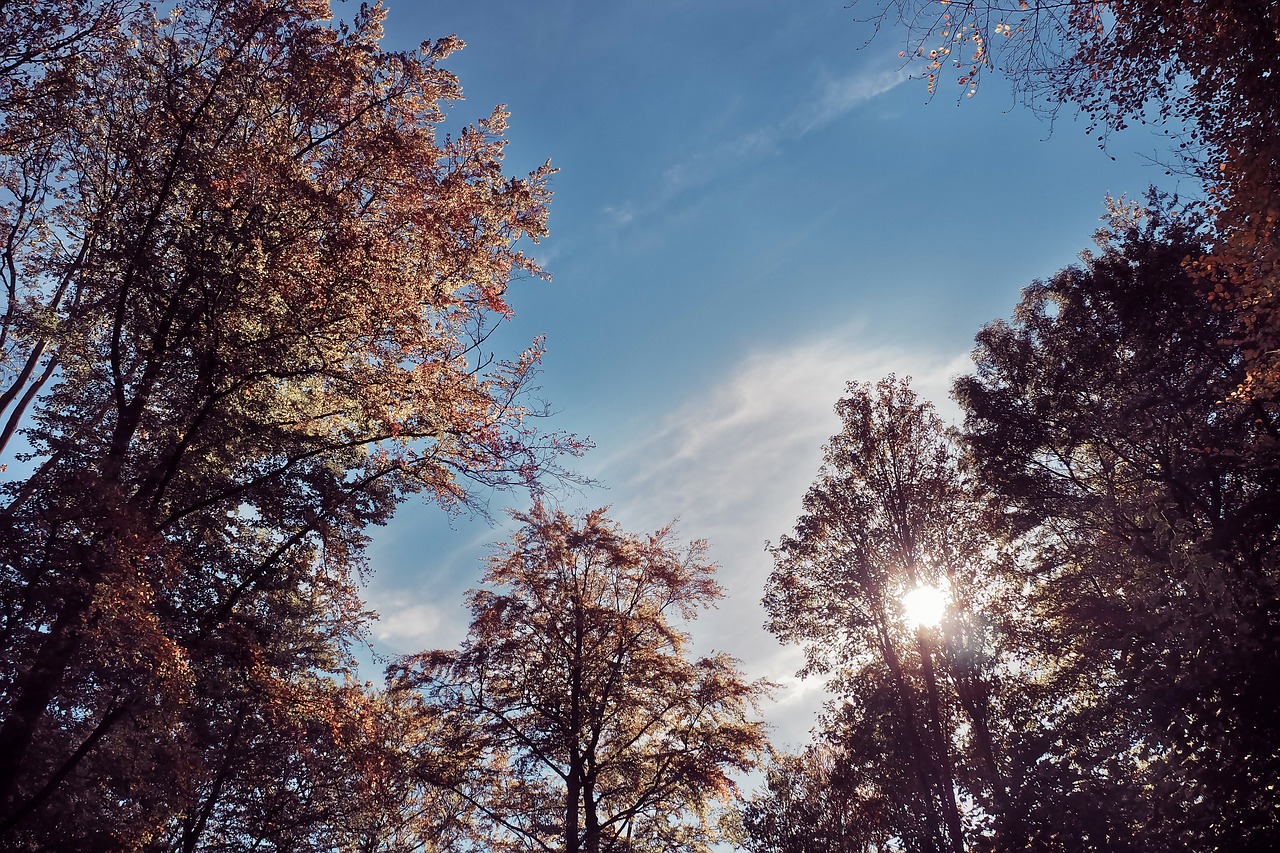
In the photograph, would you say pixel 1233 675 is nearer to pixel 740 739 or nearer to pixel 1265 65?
pixel 1265 65

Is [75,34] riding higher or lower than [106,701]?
higher

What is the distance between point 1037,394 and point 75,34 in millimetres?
19488

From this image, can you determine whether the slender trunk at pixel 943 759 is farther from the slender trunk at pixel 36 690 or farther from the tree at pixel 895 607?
the slender trunk at pixel 36 690

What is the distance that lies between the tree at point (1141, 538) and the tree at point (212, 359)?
9.64 metres

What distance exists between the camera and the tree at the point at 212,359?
25.7 feet

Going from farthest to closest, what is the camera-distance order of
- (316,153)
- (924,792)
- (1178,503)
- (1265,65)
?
(924,792) < (1178,503) < (316,153) < (1265,65)

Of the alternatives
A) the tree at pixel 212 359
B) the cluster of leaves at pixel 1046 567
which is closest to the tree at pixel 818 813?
the cluster of leaves at pixel 1046 567

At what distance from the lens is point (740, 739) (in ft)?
52.6

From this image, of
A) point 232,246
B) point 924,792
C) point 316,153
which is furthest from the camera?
point 924,792

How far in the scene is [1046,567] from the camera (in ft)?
53.3

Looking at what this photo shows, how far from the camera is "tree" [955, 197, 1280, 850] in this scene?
355 inches

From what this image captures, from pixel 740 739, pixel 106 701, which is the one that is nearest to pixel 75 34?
pixel 106 701

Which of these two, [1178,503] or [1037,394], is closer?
[1178,503]

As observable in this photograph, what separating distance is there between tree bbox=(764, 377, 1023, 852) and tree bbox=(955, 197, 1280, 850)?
1.38m
